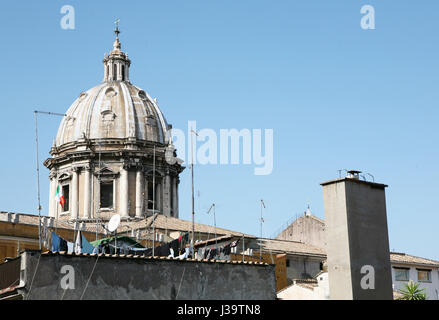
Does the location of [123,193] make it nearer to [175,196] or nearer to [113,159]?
[113,159]

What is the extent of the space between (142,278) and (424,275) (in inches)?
1570

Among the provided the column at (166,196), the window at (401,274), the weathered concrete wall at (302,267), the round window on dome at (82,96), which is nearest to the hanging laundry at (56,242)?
the weathered concrete wall at (302,267)

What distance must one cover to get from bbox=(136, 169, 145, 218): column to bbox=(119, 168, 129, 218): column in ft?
3.45

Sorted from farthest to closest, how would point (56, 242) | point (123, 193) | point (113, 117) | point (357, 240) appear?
1. point (113, 117)
2. point (123, 193)
3. point (56, 242)
4. point (357, 240)

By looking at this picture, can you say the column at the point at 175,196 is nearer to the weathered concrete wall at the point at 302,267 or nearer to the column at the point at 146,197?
the column at the point at 146,197

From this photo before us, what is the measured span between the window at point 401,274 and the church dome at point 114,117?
26.9m

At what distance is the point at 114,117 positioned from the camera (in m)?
75.4

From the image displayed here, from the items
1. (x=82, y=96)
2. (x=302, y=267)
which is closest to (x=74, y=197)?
(x=82, y=96)

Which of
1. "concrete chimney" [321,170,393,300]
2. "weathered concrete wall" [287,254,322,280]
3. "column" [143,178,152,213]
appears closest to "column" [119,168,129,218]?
"column" [143,178,152,213]
